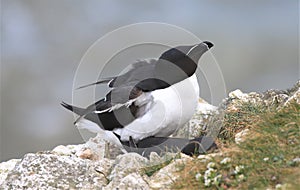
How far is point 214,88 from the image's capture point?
922 cm

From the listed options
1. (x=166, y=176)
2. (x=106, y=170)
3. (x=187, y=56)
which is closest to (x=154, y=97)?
(x=187, y=56)

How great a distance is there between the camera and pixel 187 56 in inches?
338

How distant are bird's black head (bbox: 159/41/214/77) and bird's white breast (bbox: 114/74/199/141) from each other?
0.14m

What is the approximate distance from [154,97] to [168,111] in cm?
27

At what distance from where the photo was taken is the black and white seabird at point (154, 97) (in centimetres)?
830

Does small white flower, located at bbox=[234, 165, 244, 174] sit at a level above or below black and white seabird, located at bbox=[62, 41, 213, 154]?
below

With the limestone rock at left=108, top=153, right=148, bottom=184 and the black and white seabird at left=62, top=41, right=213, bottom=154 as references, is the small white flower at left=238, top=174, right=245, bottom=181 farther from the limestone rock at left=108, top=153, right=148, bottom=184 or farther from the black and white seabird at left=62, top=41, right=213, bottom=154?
the black and white seabird at left=62, top=41, right=213, bottom=154

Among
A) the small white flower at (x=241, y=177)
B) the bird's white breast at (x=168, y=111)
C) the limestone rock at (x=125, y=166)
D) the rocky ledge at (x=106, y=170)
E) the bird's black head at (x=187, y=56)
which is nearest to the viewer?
the small white flower at (x=241, y=177)

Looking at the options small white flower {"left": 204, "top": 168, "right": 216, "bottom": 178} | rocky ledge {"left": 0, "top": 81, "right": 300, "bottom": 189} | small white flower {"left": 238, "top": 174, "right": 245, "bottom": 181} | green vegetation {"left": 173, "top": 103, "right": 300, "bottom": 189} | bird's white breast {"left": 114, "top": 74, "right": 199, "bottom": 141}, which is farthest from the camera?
bird's white breast {"left": 114, "top": 74, "right": 199, "bottom": 141}

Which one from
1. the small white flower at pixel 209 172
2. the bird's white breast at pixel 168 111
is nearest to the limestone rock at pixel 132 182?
the small white flower at pixel 209 172

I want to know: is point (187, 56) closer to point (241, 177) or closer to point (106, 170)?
Result: point (106, 170)

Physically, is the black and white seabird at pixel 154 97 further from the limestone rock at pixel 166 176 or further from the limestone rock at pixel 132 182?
the limestone rock at pixel 132 182

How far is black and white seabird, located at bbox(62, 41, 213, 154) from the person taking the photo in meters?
8.30

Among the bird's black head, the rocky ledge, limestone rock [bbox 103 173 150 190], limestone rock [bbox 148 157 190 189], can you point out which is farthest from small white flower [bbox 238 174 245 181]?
the bird's black head
